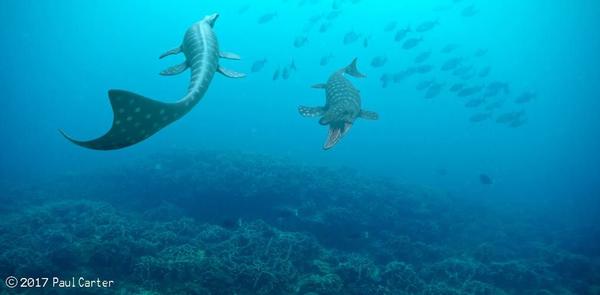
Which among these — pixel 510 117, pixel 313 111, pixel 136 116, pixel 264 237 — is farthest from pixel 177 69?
pixel 510 117

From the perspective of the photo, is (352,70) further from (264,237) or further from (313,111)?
(264,237)

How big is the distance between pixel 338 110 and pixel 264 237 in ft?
23.2

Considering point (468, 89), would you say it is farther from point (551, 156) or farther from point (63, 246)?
point (551, 156)

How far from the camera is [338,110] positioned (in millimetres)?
5273

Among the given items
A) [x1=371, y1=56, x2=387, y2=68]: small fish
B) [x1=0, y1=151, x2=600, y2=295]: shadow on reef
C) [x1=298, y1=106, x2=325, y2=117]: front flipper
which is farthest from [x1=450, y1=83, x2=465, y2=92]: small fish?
[x1=298, y1=106, x2=325, y2=117]: front flipper

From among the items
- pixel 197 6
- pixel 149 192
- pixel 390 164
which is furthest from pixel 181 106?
pixel 197 6

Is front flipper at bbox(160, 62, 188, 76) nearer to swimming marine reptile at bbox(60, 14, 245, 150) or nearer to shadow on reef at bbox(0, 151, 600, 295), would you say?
swimming marine reptile at bbox(60, 14, 245, 150)

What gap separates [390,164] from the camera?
47562 mm

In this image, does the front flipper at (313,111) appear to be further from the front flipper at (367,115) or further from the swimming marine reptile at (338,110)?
the front flipper at (367,115)

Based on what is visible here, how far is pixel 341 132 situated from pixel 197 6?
202 metres

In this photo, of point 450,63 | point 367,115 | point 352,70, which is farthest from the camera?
point 450,63

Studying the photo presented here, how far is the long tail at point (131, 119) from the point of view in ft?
6.78

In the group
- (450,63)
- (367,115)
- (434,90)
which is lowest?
Answer: (367,115)

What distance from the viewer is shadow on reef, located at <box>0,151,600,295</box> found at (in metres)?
8.52
